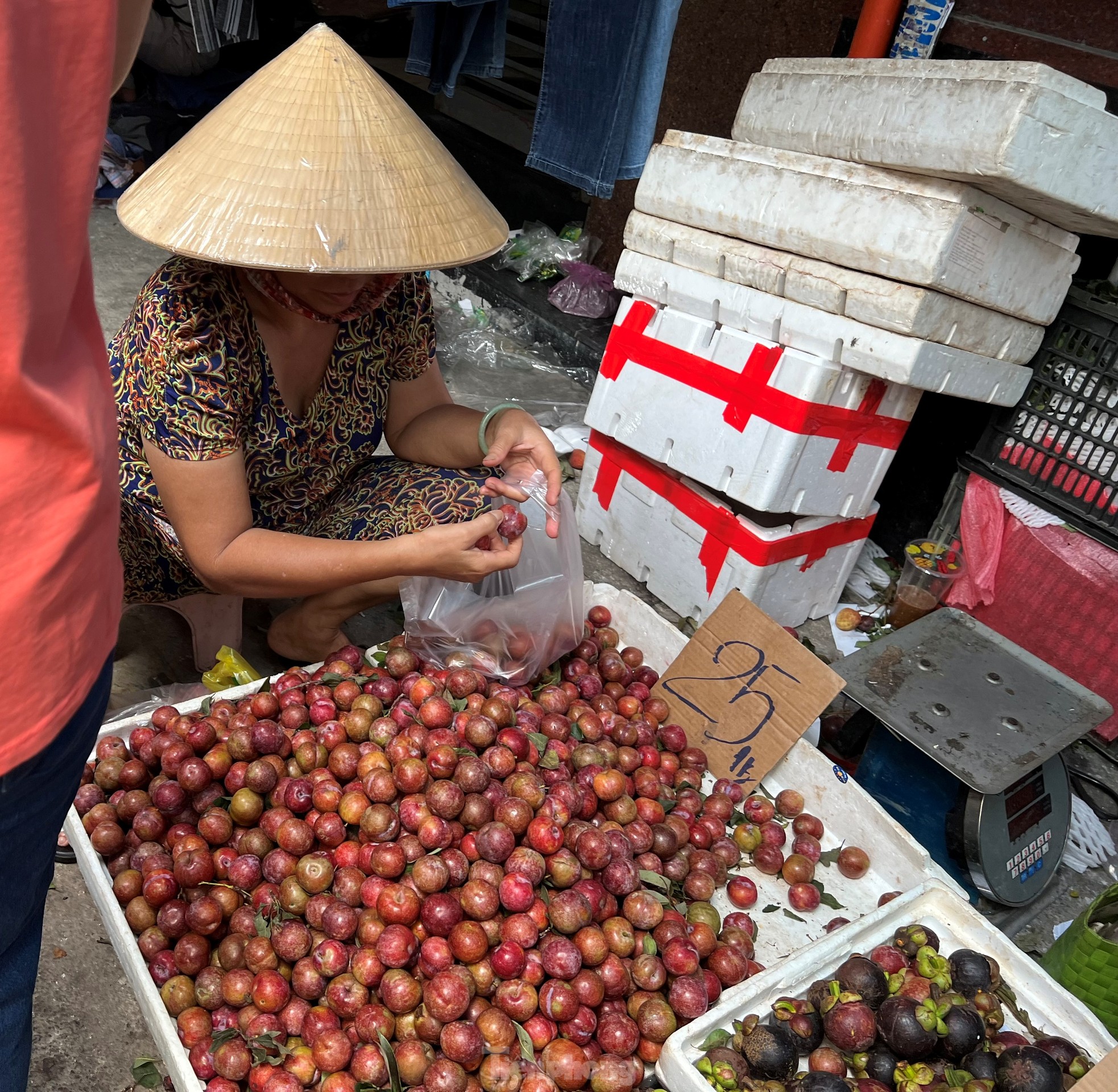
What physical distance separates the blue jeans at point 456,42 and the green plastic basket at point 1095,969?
3.55m

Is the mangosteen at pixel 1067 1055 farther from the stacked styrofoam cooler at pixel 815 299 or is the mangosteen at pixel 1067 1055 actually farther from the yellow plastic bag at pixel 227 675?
the yellow plastic bag at pixel 227 675

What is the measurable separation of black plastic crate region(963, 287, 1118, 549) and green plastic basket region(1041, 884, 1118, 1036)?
4.58 feet

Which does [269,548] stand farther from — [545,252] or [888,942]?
[545,252]

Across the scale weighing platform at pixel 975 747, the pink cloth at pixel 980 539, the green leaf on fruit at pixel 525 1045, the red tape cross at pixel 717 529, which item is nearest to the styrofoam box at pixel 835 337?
the pink cloth at pixel 980 539

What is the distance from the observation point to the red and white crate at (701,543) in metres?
3.00

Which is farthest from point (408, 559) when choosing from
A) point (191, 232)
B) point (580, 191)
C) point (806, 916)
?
point (580, 191)

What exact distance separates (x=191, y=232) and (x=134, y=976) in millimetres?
1387

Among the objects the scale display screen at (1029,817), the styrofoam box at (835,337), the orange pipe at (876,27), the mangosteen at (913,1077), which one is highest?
the orange pipe at (876,27)

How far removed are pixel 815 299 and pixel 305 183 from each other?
64.0 inches

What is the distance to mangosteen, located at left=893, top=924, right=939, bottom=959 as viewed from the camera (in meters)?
1.72

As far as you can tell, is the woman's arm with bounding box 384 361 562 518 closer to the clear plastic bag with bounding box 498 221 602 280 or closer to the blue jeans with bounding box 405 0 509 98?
the blue jeans with bounding box 405 0 509 98

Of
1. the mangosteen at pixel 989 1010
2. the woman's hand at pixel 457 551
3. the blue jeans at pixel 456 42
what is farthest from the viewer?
the blue jeans at pixel 456 42

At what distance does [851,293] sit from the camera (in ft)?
8.54

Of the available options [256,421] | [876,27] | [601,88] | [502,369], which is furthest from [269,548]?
[502,369]
